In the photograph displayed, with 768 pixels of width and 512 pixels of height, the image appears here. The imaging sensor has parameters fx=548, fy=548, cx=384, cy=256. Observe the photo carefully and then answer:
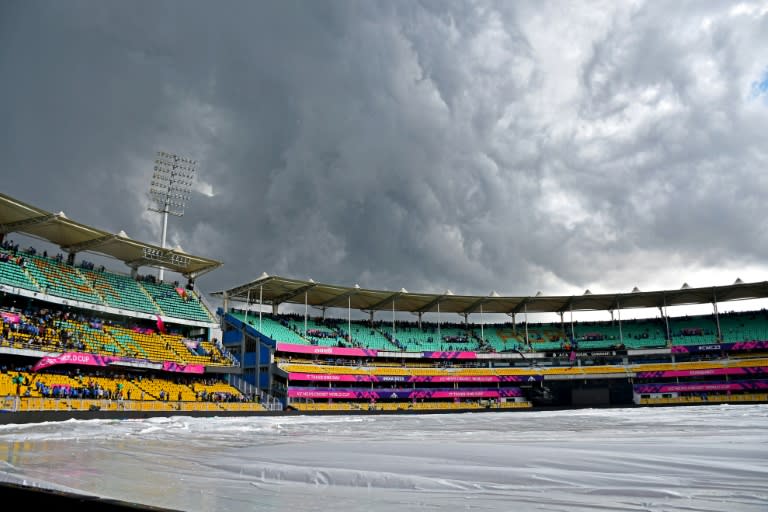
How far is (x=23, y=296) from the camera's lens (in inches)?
1465

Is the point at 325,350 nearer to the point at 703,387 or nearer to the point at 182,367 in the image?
the point at 182,367

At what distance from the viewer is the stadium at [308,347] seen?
117 feet

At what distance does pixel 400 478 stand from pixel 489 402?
173 feet

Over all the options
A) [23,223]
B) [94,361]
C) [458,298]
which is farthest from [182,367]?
[458,298]

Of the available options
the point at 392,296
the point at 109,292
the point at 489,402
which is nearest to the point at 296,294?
the point at 392,296

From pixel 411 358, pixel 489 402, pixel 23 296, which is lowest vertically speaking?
pixel 489 402

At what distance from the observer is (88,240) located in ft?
147

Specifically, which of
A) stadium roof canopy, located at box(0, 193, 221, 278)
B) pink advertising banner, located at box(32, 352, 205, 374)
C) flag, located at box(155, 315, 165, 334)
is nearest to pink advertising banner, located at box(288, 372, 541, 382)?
pink advertising banner, located at box(32, 352, 205, 374)

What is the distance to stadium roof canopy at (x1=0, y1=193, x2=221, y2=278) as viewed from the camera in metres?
38.7

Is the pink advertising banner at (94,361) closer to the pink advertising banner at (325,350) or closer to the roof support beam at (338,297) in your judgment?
the pink advertising banner at (325,350)

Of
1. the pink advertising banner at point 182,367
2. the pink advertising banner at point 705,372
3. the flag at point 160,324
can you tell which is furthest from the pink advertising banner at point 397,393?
the pink advertising banner at point 705,372

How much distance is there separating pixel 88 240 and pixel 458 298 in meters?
38.8

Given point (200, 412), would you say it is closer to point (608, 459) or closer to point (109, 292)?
point (109, 292)

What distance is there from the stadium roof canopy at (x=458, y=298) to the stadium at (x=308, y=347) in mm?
249
